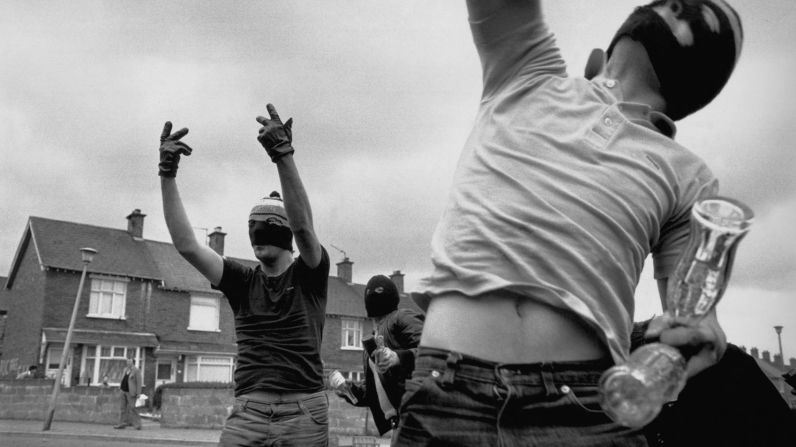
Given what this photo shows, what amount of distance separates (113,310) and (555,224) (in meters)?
38.1

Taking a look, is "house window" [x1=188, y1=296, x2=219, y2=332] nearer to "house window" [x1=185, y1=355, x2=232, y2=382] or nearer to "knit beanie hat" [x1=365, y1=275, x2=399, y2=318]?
"house window" [x1=185, y1=355, x2=232, y2=382]

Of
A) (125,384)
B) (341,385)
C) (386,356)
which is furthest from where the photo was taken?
(125,384)

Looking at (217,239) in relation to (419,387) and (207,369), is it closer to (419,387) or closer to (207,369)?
(207,369)

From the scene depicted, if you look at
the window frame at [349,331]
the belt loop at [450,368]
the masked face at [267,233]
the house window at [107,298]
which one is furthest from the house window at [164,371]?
the belt loop at [450,368]

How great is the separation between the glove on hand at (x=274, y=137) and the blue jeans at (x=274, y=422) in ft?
4.63

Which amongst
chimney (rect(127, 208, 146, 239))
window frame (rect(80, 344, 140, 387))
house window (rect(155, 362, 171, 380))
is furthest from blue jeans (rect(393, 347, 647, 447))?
chimney (rect(127, 208, 146, 239))

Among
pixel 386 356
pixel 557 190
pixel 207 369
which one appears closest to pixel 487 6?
pixel 557 190

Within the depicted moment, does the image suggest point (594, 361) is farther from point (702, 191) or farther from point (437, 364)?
point (702, 191)

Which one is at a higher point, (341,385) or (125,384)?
(125,384)

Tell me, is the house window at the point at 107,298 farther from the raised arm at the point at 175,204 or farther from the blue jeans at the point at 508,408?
the blue jeans at the point at 508,408

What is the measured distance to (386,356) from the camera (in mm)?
5164

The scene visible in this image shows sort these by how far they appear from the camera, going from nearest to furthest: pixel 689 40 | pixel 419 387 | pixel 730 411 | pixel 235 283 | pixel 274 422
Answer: pixel 419 387 → pixel 689 40 → pixel 730 411 → pixel 274 422 → pixel 235 283

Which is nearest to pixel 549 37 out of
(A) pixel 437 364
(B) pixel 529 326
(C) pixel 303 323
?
(B) pixel 529 326

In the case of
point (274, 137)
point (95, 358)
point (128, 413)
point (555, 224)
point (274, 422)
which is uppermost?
point (95, 358)
